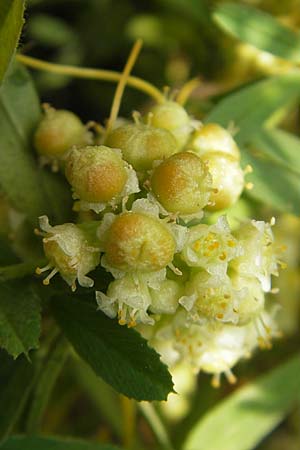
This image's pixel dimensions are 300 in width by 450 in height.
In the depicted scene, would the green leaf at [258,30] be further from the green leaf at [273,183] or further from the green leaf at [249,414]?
the green leaf at [249,414]

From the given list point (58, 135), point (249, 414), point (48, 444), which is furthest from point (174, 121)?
point (249, 414)

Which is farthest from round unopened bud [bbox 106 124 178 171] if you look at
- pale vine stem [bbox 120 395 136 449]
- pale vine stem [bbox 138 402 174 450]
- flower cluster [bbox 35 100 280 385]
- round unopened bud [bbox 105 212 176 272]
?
pale vine stem [bbox 120 395 136 449]

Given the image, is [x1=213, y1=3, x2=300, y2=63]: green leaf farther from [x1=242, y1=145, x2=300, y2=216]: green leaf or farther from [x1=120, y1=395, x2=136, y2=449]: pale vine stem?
[x1=120, y1=395, x2=136, y2=449]: pale vine stem

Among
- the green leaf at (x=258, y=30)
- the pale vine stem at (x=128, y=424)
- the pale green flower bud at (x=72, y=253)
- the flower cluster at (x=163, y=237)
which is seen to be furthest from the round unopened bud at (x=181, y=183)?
the pale vine stem at (x=128, y=424)

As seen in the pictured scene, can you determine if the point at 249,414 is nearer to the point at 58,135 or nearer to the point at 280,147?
the point at 280,147

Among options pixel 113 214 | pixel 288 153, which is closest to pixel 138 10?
pixel 288 153
